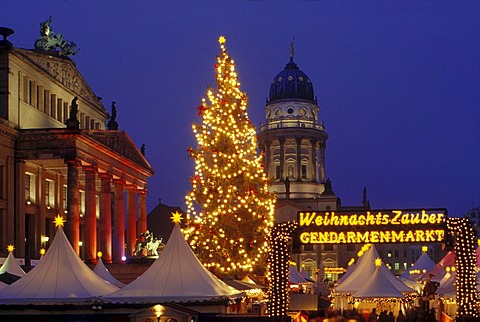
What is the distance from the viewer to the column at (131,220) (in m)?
75.0

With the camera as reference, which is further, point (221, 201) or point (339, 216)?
point (221, 201)

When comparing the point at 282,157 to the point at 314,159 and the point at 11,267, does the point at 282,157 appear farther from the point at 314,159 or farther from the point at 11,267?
the point at 11,267

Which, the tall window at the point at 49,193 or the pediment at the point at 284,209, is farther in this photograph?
the pediment at the point at 284,209

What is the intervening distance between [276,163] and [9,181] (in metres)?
94.8

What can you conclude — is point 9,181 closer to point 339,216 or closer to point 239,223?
point 239,223

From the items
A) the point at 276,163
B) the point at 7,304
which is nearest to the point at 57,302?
the point at 7,304

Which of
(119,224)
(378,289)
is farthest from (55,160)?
(378,289)

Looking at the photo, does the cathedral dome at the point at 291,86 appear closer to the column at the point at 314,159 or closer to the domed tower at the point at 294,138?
the domed tower at the point at 294,138

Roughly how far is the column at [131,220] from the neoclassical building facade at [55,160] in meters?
0.09

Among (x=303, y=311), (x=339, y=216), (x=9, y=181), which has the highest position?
(x=9, y=181)

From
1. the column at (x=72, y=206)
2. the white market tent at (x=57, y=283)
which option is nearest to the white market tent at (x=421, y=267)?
the column at (x=72, y=206)

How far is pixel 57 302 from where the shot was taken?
28766 millimetres

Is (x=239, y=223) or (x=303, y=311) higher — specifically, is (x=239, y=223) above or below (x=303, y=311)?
above

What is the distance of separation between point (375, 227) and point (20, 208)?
117 feet
